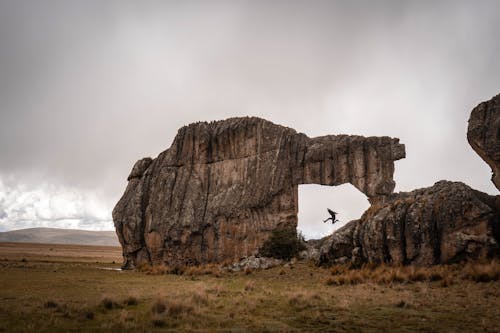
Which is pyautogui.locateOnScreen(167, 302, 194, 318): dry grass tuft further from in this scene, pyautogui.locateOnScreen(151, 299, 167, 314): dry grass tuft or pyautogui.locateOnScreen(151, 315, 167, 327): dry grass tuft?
pyautogui.locateOnScreen(151, 315, 167, 327): dry grass tuft

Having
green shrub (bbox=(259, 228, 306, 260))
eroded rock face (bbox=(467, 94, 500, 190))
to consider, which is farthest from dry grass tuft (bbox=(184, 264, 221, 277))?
eroded rock face (bbox=(467, 94, 500, 190))

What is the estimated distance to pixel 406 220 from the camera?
25.4m

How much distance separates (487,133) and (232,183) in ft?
84.6

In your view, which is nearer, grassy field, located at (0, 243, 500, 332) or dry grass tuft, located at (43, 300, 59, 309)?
grassy field, located at (0, 243, 500, 332)

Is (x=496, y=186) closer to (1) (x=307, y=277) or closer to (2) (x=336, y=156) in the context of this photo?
(1) (x=307, y=277)

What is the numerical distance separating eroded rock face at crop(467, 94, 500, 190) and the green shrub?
59.5 ft

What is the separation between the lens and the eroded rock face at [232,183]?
127 ft

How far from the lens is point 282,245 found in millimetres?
37281

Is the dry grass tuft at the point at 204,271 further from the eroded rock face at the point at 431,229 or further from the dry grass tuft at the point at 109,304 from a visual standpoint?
the dry grass tuft at the point at 109,304

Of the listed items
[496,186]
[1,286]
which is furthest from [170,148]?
[496,186]

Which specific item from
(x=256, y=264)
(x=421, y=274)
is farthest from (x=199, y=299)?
(x=256, y=264)

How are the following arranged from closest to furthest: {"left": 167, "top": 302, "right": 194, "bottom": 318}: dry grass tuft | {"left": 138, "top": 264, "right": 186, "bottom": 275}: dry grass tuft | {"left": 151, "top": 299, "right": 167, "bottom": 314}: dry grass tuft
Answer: {"left": 167, "top": 302, "right": 194, "bottom": 318}: dry grass tuft < {"left": 151, "top": 299, "right": 167, "bottom": 314}: dry grass tuft < {"left": 138, "top": 264, "right": 186, "bottom": 275}: dry grass tuft

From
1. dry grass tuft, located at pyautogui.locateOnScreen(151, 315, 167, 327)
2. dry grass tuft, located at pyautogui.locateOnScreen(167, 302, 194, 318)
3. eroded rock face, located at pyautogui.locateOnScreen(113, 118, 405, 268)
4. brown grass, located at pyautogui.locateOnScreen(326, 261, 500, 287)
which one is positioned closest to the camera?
dry grass tuft, located at pyautogui.locateOnScreen(151, 315, 167, 327)

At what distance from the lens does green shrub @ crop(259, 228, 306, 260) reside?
3698cm
